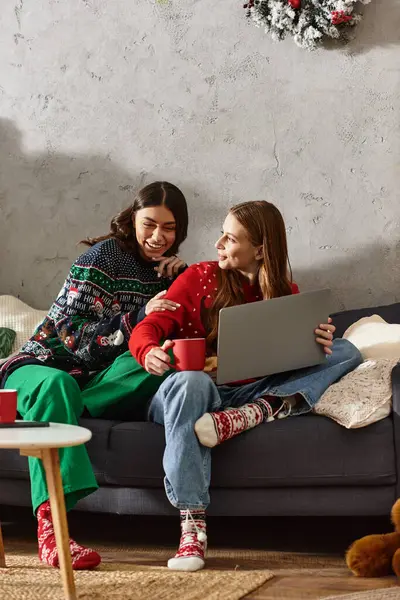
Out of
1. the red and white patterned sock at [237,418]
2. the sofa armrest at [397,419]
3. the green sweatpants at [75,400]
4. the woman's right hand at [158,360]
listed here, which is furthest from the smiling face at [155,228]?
the sofa armrest at [397,419]

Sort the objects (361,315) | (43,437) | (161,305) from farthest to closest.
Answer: (361,315), (161,305), (43,437)

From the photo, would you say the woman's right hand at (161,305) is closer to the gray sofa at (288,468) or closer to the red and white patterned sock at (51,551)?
the gray sofa at (288,468)

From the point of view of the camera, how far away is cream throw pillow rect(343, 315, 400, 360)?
2.55 meters

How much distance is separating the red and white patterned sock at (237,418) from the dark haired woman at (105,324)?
0.31 meters

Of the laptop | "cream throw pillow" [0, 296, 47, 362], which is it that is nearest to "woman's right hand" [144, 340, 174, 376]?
the laptop

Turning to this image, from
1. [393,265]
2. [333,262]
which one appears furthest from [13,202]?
[393,265]

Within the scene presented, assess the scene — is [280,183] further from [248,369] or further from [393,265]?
[248,369]

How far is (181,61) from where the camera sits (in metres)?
3.31

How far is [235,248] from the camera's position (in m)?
2.44

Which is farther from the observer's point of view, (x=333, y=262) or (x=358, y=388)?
(x=333, y=262)

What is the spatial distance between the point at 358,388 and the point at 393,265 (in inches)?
38.4

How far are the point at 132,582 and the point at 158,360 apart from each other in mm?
540

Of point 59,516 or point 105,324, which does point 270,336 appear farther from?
point 59,516

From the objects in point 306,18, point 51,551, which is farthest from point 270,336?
point 306,18
